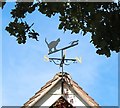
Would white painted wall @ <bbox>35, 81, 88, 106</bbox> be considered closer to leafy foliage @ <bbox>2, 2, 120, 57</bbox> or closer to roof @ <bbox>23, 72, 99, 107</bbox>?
roof @ <bbox>23, 72, 99, 107</bbox>

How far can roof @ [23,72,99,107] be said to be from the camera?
31.3 feet

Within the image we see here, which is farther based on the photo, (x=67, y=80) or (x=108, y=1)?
(x=67, y=80)

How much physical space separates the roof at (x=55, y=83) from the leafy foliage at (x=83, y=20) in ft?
10.4

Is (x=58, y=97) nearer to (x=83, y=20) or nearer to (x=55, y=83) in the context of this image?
(x=55, y=83)

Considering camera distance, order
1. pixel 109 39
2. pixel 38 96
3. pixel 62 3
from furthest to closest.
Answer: pixel 38 96
pixel 62 3
pixel 109 39

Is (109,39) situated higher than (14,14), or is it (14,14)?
(14,14)

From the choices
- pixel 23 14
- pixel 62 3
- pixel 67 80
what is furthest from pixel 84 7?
pixel 67 80

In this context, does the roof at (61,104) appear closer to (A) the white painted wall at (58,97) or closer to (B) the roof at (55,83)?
(A) the white painted wall at (58,97)

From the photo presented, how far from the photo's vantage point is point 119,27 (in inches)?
238

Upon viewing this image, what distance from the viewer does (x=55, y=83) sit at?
32.1 feet

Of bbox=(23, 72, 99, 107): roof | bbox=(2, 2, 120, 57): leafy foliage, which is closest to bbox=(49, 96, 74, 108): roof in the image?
bbox=(23, 72, 99, 107): roof

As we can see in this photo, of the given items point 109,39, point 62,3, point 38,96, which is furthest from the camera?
point 38,96

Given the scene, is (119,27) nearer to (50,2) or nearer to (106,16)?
(106,16)

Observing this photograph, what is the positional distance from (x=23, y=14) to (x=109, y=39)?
4.95ft
